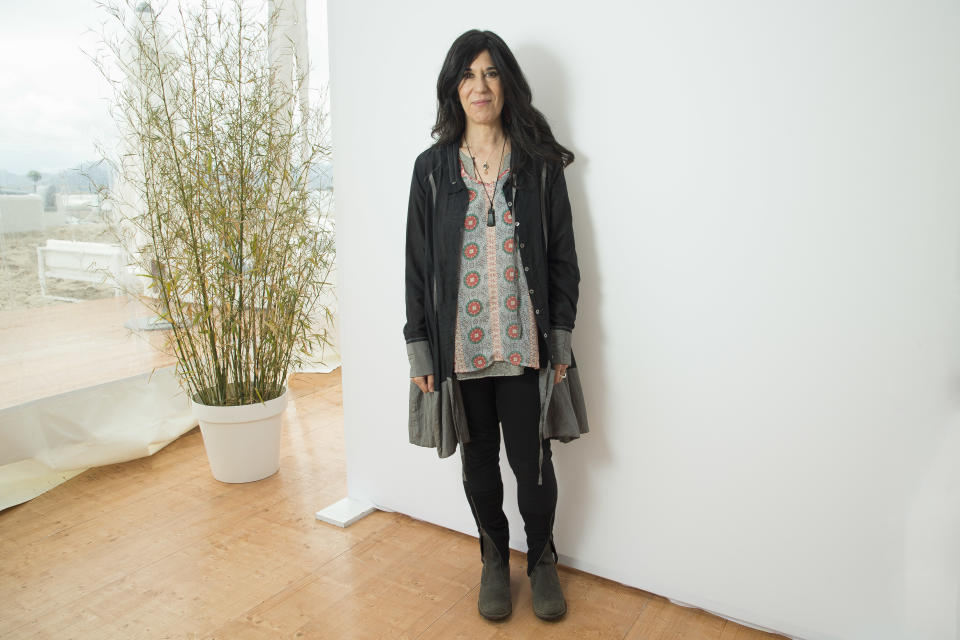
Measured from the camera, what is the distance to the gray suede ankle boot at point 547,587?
194 cm

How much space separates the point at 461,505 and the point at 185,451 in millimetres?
1664

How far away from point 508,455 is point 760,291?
2.82 ft

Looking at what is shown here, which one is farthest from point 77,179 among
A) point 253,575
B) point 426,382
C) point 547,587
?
Result: point 547,587

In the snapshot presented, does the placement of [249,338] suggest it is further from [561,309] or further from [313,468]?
[561,309]

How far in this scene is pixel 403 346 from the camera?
7.97ft

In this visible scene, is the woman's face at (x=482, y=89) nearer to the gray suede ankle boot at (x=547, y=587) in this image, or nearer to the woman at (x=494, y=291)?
the woman at (x=494, y=291)

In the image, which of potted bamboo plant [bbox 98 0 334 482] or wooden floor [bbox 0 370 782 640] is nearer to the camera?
wooden floor [bbox 0 370 782 640]

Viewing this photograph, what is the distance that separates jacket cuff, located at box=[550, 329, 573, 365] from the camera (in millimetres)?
1880

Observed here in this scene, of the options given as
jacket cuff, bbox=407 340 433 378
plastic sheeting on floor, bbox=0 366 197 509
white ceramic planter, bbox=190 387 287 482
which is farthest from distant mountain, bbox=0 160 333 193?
jacket cuff, bbox=407 340 433 378

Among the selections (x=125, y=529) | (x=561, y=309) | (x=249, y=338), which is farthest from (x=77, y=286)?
(x=561, y=309)

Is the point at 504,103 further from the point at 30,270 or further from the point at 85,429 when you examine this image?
the point at 85,429

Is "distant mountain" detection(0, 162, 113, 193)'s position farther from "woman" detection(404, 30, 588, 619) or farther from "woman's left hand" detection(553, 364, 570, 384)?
"woman's left hand" detection(553, 364, 570, 384)

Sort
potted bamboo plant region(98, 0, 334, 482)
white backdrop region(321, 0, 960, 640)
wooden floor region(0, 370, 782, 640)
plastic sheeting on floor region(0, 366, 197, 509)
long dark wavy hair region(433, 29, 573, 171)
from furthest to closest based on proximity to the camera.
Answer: plastic sheeting on floor region(0, 366, 197, 509), potted bamboo plant region(98, 0, 334, 482), wooden floor region(0, 370, 782, 640), long dark wavy hair region(433, 29, 573, 171), white backdrop region(321, 0, 960, 640)

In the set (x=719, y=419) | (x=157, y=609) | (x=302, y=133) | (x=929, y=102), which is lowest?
(x=157, y=609)
